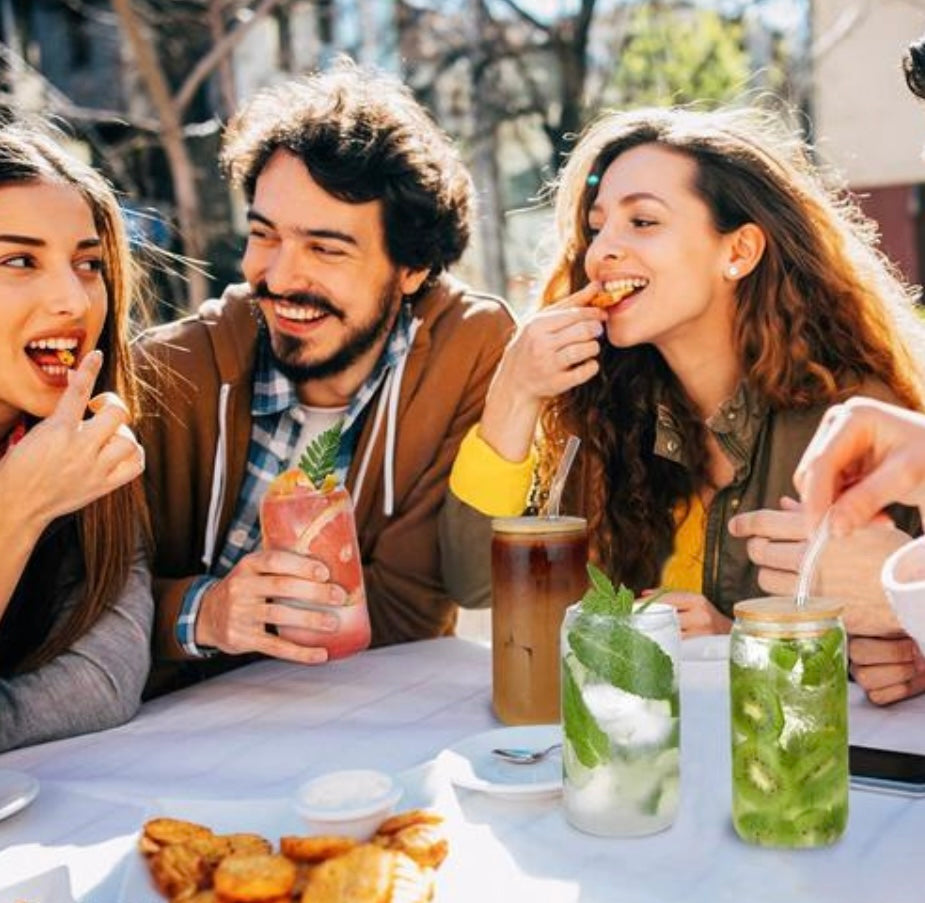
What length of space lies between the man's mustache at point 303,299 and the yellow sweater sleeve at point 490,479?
1.91ft

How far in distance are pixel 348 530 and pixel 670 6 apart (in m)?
13.5

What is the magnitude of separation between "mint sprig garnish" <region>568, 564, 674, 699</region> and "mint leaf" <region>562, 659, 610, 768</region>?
4cm

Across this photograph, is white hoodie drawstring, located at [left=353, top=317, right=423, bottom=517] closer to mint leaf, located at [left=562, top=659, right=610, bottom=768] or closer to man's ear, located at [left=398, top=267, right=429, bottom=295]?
man's ear, located at [left=398, top=267, right=429, bottom=295]

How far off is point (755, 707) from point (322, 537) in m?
0.78

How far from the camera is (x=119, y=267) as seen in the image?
236 cm

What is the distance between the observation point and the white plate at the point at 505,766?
144cm

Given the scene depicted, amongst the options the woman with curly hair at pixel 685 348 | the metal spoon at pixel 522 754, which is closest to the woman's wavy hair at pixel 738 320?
the woman with curly hair at pixel 685 348

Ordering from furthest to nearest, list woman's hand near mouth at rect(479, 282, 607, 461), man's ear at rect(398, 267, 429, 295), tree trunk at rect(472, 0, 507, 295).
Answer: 1. tree trunk at rect(472, 0, 507, 295)
2. man's ear at rect(398, 267, 429, 295)
3. woman's hand near mouth at rect(479, 282, 607, 461)

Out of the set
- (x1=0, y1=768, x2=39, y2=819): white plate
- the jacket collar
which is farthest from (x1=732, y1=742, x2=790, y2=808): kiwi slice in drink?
the jacket collar

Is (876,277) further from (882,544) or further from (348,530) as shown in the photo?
(348,530)

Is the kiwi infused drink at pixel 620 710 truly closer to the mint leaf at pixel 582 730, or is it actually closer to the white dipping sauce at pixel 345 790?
the mint leaf at pixel 582 730

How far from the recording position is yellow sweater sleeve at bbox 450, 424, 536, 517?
2.40 metres

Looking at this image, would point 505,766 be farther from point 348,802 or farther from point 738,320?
point 738,320

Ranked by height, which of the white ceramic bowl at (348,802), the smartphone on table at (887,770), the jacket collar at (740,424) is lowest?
the smartphone on table at (887,770)
